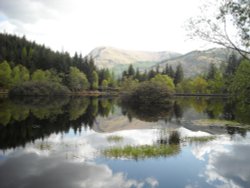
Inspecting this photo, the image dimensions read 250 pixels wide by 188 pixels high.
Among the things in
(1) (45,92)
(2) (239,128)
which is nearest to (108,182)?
(2) (239,128)

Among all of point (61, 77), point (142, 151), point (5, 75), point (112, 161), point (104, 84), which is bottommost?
point (112, 161)

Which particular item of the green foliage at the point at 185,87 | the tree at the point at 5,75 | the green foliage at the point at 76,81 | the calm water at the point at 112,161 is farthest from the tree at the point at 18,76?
the calm water at the point at 112,161

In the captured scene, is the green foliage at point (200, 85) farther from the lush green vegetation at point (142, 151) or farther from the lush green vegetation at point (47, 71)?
the lush green vegetation at point (142, 151)

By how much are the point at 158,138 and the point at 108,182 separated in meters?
14.3

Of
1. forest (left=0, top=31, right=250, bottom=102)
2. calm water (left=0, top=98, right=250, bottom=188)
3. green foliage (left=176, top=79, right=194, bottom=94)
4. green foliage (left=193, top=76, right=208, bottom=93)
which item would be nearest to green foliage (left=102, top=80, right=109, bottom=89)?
forest (left=0, top=31, right=250, bottom=102)

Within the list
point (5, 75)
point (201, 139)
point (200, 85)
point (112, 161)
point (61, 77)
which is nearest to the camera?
point (112, 161)

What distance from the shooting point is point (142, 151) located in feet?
77.9

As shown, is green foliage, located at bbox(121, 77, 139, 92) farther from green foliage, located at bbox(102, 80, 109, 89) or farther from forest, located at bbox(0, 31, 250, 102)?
green foliage, located at bbox(102, 80, 109, 89)

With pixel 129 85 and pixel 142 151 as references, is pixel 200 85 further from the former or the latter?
pixel 142 151

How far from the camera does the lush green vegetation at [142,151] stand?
74.5ft

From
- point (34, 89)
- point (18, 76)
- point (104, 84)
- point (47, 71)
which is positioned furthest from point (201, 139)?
point (104, 84)

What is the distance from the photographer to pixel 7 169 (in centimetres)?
1880

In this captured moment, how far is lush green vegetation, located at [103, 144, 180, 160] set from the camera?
22703 millimetres

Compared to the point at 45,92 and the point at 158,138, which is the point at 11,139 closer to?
the point at 158,138
